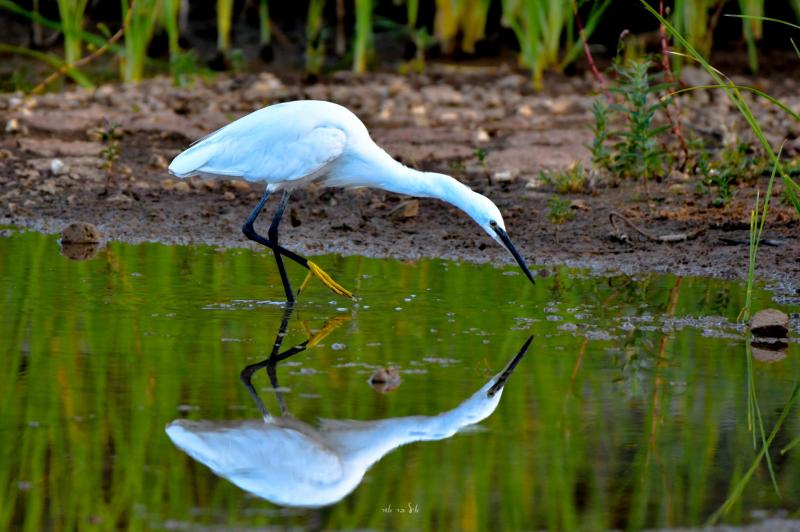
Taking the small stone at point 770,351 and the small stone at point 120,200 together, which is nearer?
the small stone at point 770,351

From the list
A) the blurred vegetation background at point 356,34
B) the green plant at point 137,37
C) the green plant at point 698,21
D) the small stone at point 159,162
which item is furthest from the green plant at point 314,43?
the small stone at point 159,162

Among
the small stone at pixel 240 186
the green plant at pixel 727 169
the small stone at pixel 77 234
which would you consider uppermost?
the green plant at pixel 727 169

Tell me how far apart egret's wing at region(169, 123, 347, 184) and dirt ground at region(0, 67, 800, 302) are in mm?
1048

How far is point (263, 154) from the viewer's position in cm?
698

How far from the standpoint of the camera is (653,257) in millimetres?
7609

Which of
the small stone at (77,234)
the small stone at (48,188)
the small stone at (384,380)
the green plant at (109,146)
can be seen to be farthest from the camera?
the small stone at (48,188)

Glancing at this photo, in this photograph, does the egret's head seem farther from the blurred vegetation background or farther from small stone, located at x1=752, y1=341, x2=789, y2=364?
the blurred vegetation background

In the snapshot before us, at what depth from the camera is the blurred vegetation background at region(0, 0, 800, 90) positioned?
12.8 m

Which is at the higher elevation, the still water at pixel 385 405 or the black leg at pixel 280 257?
the still water at pixel 385 405

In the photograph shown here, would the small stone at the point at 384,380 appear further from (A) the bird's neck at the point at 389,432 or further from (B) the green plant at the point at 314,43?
(B) the green plant at the point at 314,43

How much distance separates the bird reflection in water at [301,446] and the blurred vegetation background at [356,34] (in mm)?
8380

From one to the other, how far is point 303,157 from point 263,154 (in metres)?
0.25

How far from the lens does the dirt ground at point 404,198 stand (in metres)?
7.86

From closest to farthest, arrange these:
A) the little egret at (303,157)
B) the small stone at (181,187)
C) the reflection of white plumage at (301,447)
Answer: the reflection of white plumage at (301,447) < the little egret at (303,157) < the small stone at (181,187)
